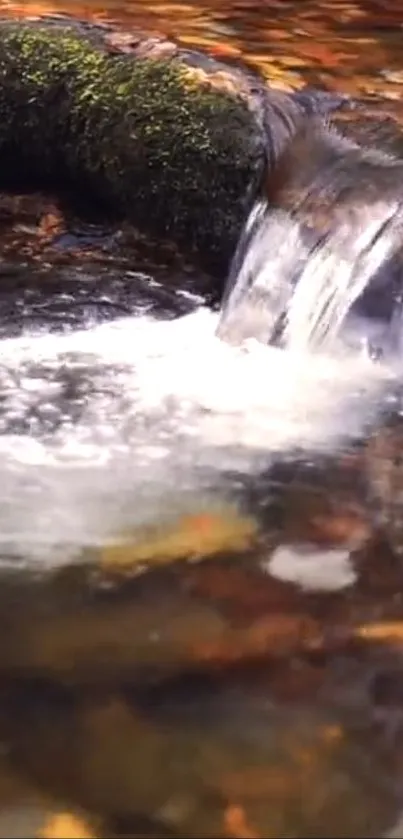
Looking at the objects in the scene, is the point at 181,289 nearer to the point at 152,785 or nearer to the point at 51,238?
the point at 51,238

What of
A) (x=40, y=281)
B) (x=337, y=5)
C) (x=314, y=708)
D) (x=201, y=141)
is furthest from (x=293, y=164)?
(x=314, y=708)

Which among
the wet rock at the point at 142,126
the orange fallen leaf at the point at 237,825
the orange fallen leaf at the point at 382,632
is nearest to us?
the orange fallen leaf at the point at 237,825

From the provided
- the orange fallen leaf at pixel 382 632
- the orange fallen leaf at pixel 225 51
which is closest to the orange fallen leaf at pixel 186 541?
the orange fallen leaf at pixel 382 632

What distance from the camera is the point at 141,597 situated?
9.92ft

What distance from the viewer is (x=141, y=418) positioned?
13.1 ft

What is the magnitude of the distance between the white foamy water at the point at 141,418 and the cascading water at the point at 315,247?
0.37 feet

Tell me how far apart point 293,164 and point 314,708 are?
2589 millimetres

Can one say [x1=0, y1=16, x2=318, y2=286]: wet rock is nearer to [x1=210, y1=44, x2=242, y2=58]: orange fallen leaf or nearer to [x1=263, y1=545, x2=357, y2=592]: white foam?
[x1=210, y1=44, x2=242, y2=58]: orange fallen leaf

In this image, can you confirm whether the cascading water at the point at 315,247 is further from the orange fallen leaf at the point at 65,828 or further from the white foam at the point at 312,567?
the orange fallen leaf at the point at 65,828

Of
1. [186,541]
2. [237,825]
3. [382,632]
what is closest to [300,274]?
[186,541]

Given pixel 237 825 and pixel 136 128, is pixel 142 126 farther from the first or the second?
pixel 237 825

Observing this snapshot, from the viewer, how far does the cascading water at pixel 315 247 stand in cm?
439

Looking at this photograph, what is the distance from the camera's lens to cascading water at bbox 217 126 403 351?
4.39m

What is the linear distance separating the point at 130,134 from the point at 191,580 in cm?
267
